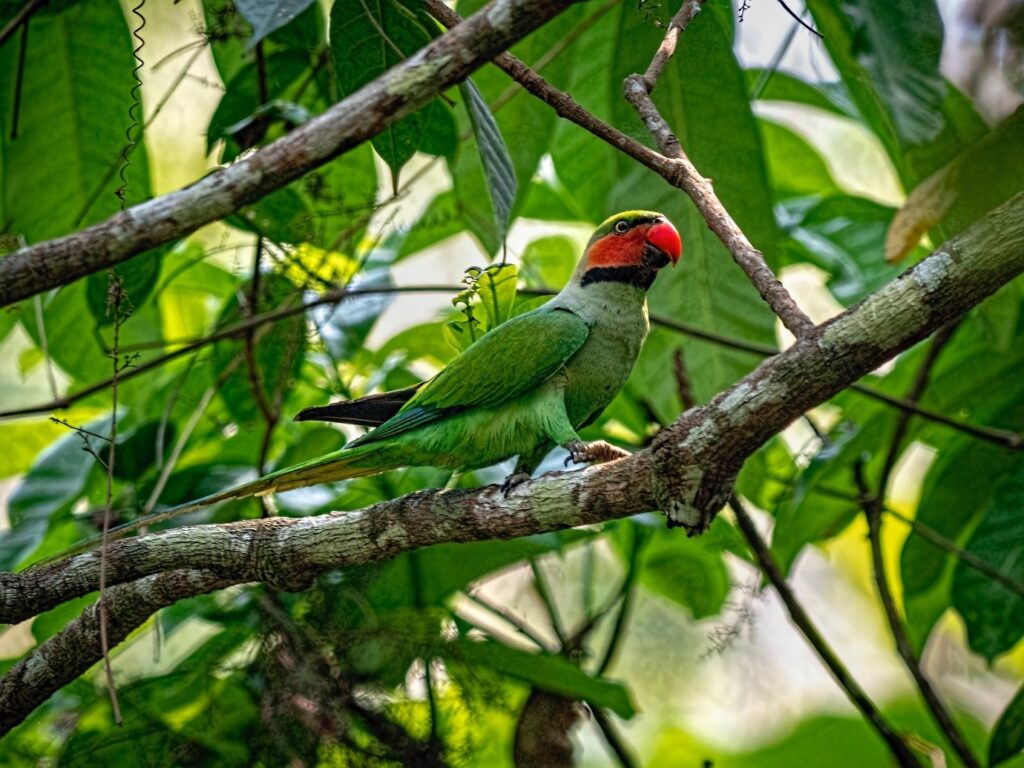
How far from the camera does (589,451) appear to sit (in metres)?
2.80

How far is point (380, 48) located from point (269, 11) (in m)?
0.65

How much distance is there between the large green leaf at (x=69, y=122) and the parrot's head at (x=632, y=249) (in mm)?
1392

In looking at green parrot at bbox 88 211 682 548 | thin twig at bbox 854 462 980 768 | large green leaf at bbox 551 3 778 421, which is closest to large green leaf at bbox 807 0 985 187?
large green leaf at bbox 551 3 778 421

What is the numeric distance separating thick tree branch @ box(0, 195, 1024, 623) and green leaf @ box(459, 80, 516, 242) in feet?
2.22

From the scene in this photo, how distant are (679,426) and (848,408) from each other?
193cm

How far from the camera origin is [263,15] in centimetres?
213

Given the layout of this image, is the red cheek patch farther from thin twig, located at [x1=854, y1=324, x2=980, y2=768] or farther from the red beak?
thin twig, located at [x1=854, y1=324, x2=980, y2=768]

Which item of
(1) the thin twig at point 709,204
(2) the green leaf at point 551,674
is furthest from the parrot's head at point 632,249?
(2) the green leaf at point 551,674

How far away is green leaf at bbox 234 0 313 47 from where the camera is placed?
6.91ft

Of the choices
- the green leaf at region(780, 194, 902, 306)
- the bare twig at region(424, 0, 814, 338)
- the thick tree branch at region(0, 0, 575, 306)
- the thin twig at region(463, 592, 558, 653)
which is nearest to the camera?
the thick tree branch at region(0, 0, 575, 306)

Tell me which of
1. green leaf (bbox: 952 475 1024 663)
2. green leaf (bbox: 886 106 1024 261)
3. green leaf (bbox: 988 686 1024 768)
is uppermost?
green leaf (bbox: 886 106 1024 261)

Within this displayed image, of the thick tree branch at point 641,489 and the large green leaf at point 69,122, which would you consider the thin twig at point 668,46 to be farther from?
the large green leaf at point 69,122

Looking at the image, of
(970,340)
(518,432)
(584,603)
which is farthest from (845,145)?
(518,432)

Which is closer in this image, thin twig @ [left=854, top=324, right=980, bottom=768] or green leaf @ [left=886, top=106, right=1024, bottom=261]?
green leaf @ [left=886, top=106, right=1024, bottom=261]
